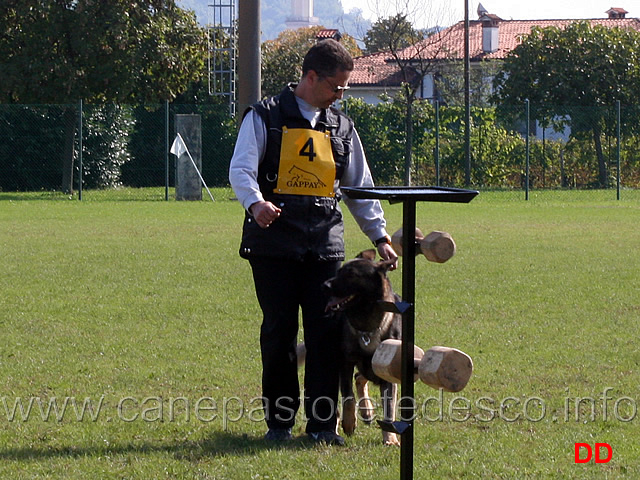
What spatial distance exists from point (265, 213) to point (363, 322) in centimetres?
83

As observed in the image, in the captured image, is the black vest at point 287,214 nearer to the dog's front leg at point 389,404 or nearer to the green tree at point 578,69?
the dog's front leg at point 389,404

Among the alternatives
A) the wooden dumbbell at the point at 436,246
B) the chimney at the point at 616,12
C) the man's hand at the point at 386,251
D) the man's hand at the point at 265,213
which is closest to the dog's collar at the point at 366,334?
the man's hand at the point at 386,251

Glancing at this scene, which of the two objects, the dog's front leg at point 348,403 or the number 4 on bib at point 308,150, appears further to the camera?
the dog's front leg at point 348,403

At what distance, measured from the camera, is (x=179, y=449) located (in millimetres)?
4938

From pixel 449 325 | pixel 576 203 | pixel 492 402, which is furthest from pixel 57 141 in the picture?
pixel 492 402

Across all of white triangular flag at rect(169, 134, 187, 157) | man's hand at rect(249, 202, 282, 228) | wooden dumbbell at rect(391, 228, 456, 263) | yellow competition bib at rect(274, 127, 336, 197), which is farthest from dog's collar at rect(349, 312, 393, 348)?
white triangular flag at rect(169, 134, 187, 157)

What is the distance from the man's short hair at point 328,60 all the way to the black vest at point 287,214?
263 millimetres

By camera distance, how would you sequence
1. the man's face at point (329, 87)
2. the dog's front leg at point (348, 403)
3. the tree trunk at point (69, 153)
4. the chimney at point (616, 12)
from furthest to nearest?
1. the chimney at point (616, 12)
2. the tree trunk at point (69, 153)
3. the dog's front leg at point (348, 403)
4. the man's face at point (329, 87)

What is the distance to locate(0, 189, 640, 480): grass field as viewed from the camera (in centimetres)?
477

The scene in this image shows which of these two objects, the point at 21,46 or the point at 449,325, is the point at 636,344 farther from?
the point at 21,46

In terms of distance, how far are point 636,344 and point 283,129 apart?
3.69 m

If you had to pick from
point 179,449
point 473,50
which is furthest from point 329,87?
point 473,50

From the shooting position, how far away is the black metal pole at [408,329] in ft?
12.3

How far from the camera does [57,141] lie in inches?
1127
